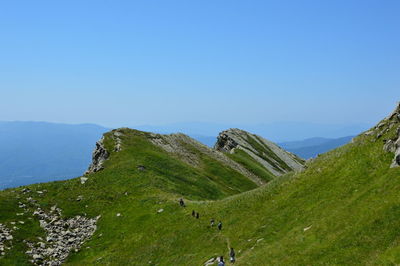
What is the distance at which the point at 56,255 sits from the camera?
1764 inches

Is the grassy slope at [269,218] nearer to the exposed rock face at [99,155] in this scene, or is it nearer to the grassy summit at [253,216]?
the grassy summit at [253,216]

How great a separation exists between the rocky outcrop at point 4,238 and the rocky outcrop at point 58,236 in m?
2.32

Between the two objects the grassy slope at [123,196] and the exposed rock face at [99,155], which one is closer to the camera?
the grassy slope at [123,196]

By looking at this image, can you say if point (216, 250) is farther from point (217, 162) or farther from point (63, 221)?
point (217, 162)

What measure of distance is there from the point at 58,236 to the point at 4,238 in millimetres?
6965

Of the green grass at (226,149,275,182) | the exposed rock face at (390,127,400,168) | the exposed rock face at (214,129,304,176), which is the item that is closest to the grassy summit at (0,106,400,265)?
the exposed rock face at (390,127,400,168)

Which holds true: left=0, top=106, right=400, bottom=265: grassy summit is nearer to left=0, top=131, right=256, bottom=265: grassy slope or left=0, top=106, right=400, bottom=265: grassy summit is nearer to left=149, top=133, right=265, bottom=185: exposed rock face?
left=0, top=131, right=256, bottom=265: grassy slope

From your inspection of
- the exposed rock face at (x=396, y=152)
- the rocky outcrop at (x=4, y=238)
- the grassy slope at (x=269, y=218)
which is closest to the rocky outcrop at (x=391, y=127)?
the exposed rock face at (x=396, y=152)

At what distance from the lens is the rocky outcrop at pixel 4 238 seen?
42631mm

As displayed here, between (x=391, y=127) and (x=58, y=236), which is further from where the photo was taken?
(x=58, y=236)

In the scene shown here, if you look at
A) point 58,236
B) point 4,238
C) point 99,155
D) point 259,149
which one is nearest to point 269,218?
point 58,236

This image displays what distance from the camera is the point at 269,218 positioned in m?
38.7

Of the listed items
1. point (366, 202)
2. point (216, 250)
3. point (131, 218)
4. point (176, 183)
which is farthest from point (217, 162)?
point (366, 202)

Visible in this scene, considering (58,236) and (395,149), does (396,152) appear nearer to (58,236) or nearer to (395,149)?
(395,149)
